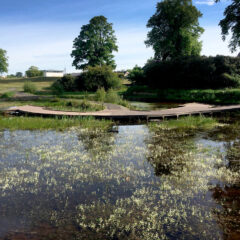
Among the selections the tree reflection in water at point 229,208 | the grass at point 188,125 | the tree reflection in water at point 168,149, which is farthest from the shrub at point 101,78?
A: the tree reflection in water at point 229,208

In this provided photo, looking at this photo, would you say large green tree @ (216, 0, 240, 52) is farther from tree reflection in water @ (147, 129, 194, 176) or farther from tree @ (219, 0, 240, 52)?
tree reflection in water @ (147, 129, 194, 176)

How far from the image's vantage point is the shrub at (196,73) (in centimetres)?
3372

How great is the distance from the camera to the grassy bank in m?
28.7

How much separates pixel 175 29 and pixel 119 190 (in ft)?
145

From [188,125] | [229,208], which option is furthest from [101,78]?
[229,208]

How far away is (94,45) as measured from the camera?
54.4 metres

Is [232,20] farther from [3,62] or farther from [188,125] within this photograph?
[3,62]

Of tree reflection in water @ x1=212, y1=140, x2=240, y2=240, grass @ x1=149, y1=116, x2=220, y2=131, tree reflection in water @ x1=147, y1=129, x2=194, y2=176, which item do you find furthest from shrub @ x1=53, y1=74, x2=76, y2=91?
tree reflection in water @ x1=212, y1=140, x2=240, y2=240

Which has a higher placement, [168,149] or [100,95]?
[100,95]

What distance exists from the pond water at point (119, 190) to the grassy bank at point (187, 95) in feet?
63.4

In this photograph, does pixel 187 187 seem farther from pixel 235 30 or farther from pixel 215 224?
pixel 235 30

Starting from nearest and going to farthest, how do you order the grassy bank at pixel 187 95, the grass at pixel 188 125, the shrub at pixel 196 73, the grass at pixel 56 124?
the grass at pixel 56 124 < the grass at pixel 188 125 < the grassy bank at pixel 187 95 < the shrub at pixel 196 73

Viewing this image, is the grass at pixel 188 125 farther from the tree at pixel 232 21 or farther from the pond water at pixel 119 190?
the tree at pixel 232 21

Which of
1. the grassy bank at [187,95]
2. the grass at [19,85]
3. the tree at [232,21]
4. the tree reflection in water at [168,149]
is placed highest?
the tree at [232,21]
